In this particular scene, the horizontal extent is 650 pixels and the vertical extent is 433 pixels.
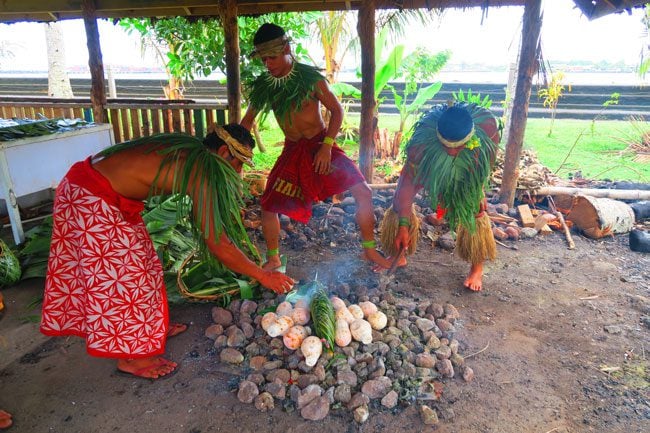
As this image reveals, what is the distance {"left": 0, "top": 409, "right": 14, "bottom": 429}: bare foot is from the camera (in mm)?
2002

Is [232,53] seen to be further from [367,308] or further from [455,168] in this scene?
[367,308]

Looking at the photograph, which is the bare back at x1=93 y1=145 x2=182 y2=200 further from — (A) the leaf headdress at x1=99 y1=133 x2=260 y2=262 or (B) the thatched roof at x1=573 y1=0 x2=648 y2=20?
(B) the thatched roof at x1=573 y1=0 x2=648 y2=20

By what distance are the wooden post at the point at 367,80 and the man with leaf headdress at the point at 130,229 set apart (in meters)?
2.80

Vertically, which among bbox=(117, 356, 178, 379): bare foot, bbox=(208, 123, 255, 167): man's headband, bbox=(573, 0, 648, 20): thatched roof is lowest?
bbox=(117, 356, 178, 379): bare foot

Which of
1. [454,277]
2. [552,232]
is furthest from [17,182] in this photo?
[552,232]

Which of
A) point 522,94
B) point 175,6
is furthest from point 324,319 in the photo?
point 175,6

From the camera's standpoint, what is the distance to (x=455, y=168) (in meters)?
2.84

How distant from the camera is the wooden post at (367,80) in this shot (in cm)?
447

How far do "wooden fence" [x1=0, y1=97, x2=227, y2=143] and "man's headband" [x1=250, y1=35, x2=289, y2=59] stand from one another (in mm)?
2504

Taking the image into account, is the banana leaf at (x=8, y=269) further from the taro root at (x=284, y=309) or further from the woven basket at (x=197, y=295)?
the taro root at (x=284, y=309)

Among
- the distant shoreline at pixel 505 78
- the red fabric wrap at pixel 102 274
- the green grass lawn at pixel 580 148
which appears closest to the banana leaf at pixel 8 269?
the red fabric wrap at pixel 102 274

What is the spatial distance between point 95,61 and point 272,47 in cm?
364

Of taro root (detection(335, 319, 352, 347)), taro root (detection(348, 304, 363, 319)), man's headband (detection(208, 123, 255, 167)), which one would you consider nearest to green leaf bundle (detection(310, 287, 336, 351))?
taro root (detection(335, 319, 352, 347))

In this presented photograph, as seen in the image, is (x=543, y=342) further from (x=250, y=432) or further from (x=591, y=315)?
(x=250, y=432)
